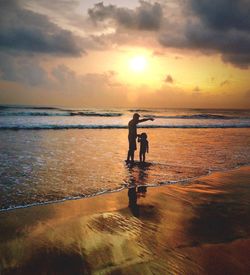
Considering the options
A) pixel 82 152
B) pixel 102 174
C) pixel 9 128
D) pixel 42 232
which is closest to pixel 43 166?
pixel 102 174

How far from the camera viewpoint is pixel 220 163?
37.6 feet

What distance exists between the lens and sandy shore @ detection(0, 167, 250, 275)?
11.7 ft

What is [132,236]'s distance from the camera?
4434 millimetres

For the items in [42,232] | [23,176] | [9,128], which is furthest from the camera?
[9,128]

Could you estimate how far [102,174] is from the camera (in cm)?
912

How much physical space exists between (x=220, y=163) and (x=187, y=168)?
196cm

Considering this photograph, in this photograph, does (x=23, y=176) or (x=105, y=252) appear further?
(x=23, y=176)

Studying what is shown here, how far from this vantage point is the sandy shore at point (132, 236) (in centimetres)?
357

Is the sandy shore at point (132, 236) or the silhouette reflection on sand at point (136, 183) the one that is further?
the silhouette reflection on sand at point (136, 183)

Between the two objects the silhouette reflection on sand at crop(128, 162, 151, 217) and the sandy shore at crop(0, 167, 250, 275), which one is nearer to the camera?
the sandy shore at crop(0, 167, 250, 275)

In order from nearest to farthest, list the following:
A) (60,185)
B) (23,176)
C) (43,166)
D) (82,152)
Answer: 1. (60,185)
2. (23,176)
3. (43,166)
4. (82,152)

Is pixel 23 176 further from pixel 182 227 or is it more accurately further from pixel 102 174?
pixel 182 227

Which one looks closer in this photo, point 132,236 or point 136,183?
point 132,236

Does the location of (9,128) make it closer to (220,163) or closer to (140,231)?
(220,163)
